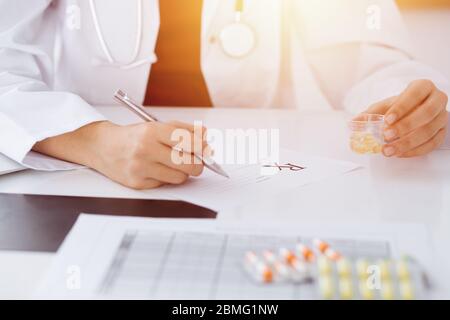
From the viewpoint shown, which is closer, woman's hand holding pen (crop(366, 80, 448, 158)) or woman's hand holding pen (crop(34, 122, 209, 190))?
woman's hand holding pen (crop(34, 122, 209, 190))

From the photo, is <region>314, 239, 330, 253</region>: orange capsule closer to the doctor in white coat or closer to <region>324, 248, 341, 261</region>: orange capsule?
<region>324, 248, 341, 261</region>: orange capsule

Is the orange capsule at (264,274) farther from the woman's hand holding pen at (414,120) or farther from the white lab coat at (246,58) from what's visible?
the white lab coat at (246,58)

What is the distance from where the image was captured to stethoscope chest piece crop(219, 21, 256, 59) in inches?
52.6

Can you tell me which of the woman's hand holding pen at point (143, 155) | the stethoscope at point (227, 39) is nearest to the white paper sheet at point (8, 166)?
the woman's hand holding pen at point (143, 155)

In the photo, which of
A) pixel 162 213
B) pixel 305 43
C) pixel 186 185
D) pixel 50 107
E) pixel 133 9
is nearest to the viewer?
pixel 162 213

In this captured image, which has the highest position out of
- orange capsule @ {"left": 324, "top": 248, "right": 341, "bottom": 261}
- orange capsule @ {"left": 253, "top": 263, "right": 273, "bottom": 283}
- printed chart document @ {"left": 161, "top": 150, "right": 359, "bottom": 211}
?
orange capsule @ {"left": 253, "top": 263, "right": 273, "bottom": 283}

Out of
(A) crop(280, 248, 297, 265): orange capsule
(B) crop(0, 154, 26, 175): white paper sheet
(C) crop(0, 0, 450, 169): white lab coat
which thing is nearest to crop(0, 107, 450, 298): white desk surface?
(B) crop(0, 154, 26, 175): white paper sheet

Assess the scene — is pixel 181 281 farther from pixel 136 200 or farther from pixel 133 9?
pixel 133 9

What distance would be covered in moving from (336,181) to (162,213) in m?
0.28

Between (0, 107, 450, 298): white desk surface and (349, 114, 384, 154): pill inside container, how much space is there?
19mm

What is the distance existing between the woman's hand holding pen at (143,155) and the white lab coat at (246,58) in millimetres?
323

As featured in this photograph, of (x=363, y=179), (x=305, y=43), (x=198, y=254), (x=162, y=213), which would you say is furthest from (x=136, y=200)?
(x=305, y=43)

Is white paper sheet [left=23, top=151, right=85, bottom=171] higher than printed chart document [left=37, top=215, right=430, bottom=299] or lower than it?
lower
